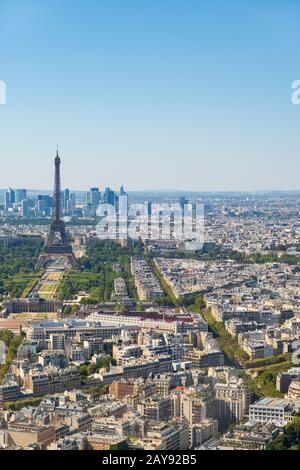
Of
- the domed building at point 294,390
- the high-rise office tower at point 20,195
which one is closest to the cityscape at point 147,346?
the domed building at point 294,390

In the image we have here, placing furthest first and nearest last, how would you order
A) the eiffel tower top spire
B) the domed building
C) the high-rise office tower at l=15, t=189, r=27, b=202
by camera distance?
the high-rise office tower at l=15, t=189, r=27, b=202
the eiffel tower top spire
the domed building

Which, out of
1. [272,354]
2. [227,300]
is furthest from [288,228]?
[272,354]

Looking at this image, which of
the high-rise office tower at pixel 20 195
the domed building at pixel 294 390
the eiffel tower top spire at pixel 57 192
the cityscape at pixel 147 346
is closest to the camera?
the cityscape at pixel 147 346

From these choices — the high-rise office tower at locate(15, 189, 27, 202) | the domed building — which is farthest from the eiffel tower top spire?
the domed building

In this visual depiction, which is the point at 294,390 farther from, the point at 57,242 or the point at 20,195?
the point at 20,195

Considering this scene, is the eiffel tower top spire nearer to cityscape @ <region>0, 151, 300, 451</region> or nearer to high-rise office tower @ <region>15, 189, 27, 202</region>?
cityscape @ <region>0, 151, 300, 451</region>

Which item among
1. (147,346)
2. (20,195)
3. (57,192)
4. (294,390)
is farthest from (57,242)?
(294,390)

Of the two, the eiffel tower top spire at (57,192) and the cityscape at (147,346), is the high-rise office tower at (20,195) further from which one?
the eiffel tower top spire at (57,192)
